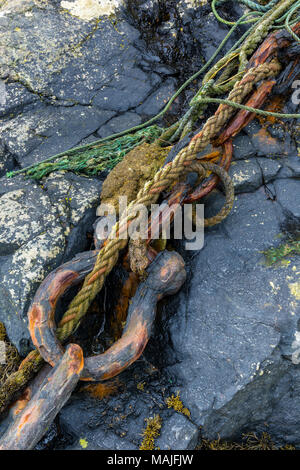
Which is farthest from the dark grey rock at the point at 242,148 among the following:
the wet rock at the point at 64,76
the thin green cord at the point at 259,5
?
the thin green cord at the point at 259,5

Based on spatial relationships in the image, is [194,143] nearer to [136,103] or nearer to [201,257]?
[201,257]

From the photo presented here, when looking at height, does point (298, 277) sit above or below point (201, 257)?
below

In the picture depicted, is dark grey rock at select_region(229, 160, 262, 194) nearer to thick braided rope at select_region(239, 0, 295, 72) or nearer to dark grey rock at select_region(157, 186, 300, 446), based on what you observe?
dark grey rock at select_region(157, 186, 300, 446)

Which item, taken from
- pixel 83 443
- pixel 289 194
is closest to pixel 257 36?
pixel 289 194

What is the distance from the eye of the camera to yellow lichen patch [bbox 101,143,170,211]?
218 centimetres

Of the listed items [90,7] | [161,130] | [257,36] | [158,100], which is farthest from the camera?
[90,7]

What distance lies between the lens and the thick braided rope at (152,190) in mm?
1752

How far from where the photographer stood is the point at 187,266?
2059 millimetres

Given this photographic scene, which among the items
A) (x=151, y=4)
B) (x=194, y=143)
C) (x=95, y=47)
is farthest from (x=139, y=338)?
(x=151, y=4)

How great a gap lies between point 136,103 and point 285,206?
1468 mm

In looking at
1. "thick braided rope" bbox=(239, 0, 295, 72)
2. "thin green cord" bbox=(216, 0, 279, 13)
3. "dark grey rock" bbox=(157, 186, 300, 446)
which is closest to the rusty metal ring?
"dark grey rock" bbox=(157, 186, 300, 446)

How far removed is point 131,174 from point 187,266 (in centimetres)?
62

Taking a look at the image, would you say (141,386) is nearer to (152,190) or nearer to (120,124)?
(152,190)

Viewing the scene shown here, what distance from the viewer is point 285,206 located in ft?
6.92
